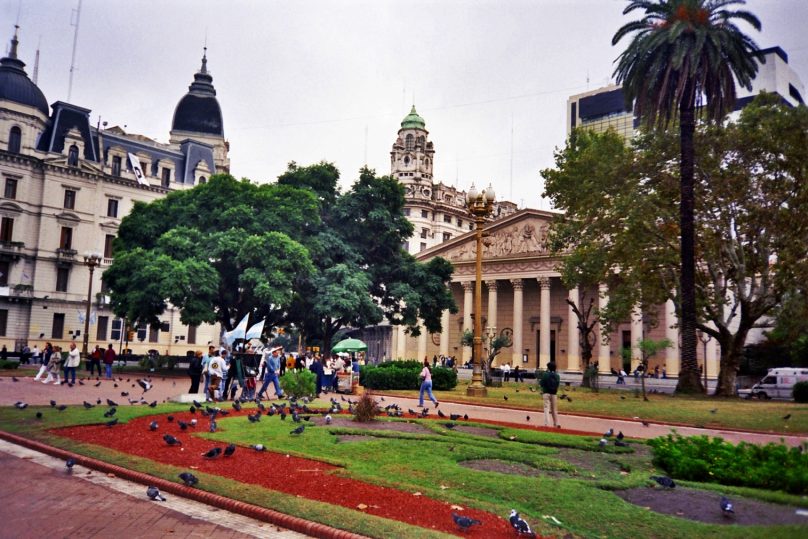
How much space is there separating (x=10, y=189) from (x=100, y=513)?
183ft

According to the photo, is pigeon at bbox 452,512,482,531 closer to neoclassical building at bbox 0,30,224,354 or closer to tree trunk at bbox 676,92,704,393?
tree trunk at bbox 676,92,704,393

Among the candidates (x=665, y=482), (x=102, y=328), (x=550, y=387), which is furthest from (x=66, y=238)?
(x=665, y=482)

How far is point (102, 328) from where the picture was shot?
192ft

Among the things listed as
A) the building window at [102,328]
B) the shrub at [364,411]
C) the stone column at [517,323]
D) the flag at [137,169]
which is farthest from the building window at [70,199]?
the shrub at [364,411]

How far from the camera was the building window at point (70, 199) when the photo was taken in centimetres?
5709

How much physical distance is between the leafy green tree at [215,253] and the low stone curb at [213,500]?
25.1m

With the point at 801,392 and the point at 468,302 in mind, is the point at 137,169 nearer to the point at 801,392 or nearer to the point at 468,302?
the point at 468,302

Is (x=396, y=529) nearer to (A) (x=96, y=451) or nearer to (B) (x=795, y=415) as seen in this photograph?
(A) (x=96, y=451)

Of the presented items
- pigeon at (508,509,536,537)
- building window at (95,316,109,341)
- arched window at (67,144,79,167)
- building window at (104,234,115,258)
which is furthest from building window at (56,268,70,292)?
pigeon at (508,509,536,537)

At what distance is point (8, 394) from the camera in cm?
2183

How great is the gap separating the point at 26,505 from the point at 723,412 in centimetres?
2110

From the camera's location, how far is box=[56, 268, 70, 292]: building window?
5653 cm

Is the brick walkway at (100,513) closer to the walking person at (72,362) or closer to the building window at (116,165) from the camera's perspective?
the walking person at (72,362)

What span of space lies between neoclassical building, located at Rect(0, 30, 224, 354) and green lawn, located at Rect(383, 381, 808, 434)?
1280 inches
